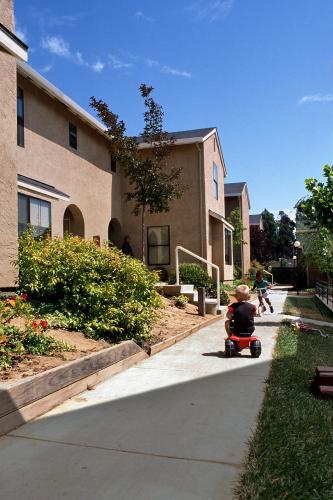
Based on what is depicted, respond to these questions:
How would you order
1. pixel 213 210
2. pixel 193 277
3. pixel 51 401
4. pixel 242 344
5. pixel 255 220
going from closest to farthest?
1. pixel 51 401
2. pixel 242 344
3. pixel 193 277
4. pixel 213 210
5. pixel 255 220

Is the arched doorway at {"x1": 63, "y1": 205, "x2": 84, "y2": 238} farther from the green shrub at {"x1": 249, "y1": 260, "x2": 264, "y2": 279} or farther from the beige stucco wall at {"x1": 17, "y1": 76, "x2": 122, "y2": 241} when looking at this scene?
the green shrub at {"x1": 249, "y1": 260, "x2": 264, "y2": 279}

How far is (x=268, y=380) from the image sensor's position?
513 cm

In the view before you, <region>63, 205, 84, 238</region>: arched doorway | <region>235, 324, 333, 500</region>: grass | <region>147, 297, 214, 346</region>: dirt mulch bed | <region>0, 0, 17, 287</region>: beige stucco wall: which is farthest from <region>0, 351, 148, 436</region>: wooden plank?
<region>63, 205, 84, 238</region>: arched doorway

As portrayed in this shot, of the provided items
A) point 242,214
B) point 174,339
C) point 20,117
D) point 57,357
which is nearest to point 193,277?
point 174,339

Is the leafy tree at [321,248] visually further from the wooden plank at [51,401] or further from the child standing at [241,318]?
the wooden plank at [51,401]

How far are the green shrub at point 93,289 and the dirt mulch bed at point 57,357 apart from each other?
29 cm

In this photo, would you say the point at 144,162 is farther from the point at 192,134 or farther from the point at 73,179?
the point at 192,134

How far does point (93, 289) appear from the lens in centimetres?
668

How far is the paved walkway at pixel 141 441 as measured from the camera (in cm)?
267

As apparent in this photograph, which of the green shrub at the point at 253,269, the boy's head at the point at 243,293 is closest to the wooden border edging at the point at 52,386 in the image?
the boy's head at the point at 243,293

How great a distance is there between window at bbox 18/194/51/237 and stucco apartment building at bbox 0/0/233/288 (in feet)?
0.09

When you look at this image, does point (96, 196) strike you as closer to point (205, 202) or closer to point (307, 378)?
point (205, 202)

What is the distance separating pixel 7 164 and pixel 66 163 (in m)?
6.88

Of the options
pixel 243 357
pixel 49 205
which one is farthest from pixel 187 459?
pixel 49 205
